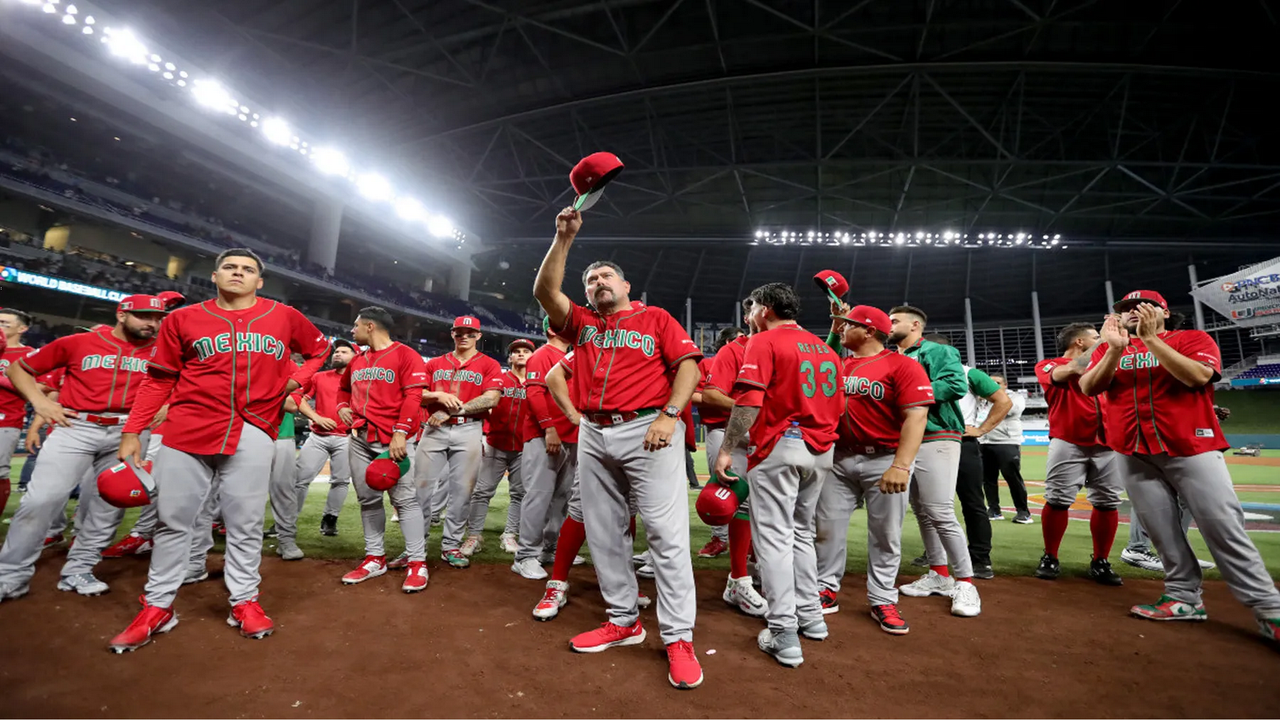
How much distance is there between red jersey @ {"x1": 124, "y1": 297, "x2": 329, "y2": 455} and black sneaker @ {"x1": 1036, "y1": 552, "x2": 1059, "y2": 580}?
18.6ft

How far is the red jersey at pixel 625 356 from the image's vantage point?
2.98 meters

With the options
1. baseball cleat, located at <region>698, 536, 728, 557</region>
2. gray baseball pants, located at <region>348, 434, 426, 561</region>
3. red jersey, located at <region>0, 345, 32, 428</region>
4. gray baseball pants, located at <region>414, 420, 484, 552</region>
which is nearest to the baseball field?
gray baseball pants, located at <region>348, 434, 426, 561</region>

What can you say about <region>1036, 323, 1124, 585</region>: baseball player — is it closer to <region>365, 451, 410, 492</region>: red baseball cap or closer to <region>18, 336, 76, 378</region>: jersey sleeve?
<region>365, 451, 410, 492</region>: red baseball cap

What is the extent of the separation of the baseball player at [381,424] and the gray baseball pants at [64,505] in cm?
151

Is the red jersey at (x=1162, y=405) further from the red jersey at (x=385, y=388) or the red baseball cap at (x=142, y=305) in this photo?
the red baseball cap at (x=142, y=305)

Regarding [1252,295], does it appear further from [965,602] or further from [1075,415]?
[965,602]

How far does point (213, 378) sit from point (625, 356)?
2432 millimetres

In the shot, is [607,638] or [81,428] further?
[81,428]

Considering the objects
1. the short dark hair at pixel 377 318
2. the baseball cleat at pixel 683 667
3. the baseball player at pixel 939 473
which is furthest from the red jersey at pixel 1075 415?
the short dark hair at pixel 377 318

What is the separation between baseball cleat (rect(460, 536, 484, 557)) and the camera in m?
4.88

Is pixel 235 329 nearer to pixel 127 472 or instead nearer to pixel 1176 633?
pixel 127 472

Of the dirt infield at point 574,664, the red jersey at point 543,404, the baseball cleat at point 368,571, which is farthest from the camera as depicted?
the red jersey at point 543,404

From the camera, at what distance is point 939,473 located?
3762 millimetres

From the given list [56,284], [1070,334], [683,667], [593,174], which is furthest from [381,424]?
[56,284]
